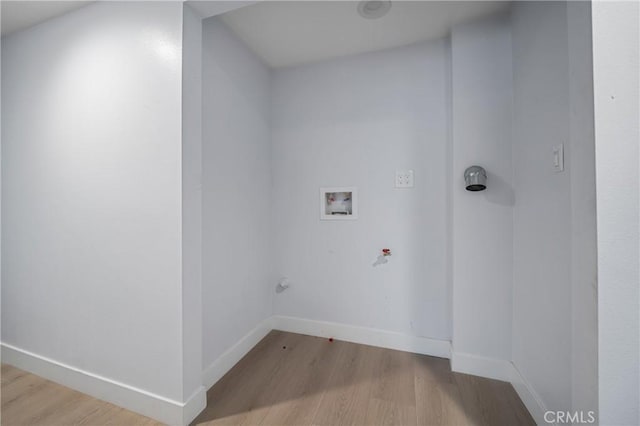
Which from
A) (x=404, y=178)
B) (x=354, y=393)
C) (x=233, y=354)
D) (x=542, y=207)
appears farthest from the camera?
(x=404, y=178)

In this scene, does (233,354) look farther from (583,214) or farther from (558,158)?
(558,158)

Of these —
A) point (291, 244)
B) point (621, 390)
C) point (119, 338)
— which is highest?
point (291, 244)

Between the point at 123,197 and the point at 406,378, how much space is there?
78.5 inches

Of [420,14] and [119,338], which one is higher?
[420,14]

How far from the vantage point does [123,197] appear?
131cm

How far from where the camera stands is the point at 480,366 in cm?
154

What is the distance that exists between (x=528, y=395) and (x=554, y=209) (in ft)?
3.28

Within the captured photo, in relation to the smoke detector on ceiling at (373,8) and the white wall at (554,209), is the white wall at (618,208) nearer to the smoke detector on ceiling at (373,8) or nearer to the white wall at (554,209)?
the white wall at (554,209)

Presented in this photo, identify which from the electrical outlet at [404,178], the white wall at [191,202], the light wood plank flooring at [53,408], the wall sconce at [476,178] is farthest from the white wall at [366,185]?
the light wood plank flooring at [53,408]

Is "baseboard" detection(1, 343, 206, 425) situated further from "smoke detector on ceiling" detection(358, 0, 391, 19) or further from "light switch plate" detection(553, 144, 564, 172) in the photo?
"smoke detector on ceiling" detection(358, 0, 391, 19)

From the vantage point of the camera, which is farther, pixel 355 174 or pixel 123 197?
pixel 355 174

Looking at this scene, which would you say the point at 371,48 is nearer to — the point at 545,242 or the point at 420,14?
the point at 420,14

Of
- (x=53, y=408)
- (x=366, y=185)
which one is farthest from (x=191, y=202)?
(x=53, y=408)

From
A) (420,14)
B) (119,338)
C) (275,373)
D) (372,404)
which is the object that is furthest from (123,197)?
(420,14)
